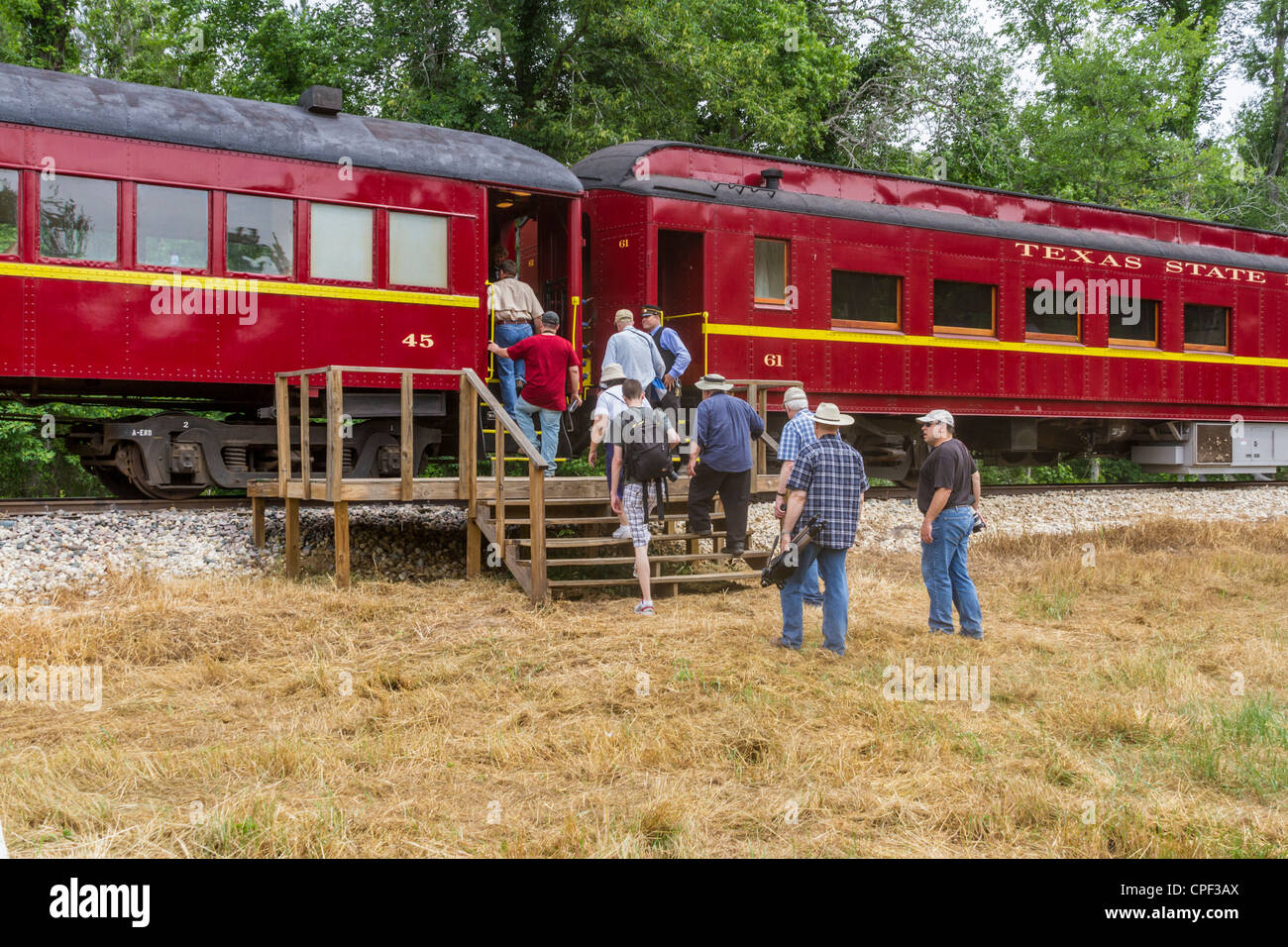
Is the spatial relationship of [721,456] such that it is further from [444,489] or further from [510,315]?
[510,315]

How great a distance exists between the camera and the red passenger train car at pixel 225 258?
29.8 ft

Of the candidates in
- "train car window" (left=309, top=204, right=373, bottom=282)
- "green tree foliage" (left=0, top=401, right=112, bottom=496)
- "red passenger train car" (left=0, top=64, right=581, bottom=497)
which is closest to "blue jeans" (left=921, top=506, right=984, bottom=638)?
"red passenger train car" (left=0, top=64, right=581, bottom=497)

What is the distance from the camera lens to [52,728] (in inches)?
220

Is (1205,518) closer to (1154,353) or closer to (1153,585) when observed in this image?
(1154,353)

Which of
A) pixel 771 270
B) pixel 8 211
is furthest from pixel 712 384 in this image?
pixel 8 211

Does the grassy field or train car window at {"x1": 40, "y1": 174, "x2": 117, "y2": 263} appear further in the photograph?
train car window at {"x1": 40, "y1": 174, "x2": 117, "y2": 263}

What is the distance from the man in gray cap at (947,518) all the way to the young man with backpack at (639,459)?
184cm

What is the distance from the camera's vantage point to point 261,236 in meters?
9.91

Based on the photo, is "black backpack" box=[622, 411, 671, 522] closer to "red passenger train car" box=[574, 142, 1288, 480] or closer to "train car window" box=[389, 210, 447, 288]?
"train car window" box=[389, 210, 447, 288]

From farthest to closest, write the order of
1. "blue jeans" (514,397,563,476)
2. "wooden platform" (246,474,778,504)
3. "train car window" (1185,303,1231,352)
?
"train car window" (1185,303,1231,352) → "blue jeans" (514,397,563,476) → "wooden platform" (246,474,778,504)

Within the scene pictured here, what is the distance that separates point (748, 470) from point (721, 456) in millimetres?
280

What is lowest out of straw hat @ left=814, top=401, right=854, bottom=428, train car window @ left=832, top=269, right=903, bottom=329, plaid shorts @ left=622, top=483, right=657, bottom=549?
plaid shorts @ left=622, top=483, right=657, bottom=549

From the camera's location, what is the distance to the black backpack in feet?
26.6

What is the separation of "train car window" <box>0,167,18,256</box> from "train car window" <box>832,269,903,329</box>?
8196mm
